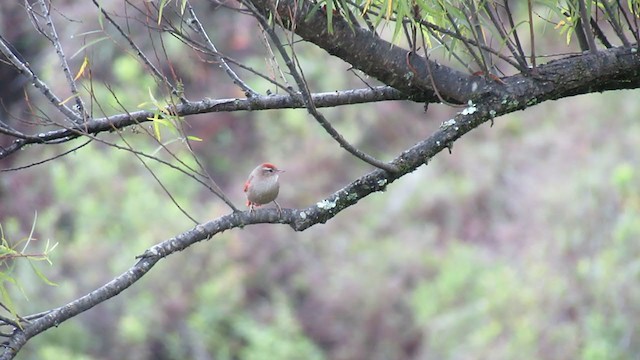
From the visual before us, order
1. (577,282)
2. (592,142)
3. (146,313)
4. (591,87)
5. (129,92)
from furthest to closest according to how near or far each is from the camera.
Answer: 1. (129,92)
2. (592,142)
3. (146,313)
4. (577,282)
5. (591,87)

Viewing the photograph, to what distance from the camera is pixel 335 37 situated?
2.60 m

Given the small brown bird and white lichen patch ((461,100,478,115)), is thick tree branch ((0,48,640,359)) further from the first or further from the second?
the small brown bird

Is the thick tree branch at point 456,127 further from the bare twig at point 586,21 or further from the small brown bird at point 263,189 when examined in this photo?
the small brown bird at point 263,189

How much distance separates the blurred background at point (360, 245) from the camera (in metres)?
7.91

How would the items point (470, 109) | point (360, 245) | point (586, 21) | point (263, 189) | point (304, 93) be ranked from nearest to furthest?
1. point (304, 93)
2. point (586, 21)
3. point (470, 109)
4. point (263, 189)
5. point (360, 245)

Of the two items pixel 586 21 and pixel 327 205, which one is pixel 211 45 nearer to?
pixel 327 205

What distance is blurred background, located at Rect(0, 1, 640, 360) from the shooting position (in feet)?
26.0

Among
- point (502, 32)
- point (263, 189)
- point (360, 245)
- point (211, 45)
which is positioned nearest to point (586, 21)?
point (502, 32)

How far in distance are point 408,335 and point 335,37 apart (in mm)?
6878

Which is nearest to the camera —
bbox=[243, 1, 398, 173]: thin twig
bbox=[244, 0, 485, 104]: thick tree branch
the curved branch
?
bbox=[243, 1, 398, 173]: thin twig

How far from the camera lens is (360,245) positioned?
992 cm

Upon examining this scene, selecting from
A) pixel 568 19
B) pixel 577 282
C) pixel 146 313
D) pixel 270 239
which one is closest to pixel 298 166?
pixel 270 239

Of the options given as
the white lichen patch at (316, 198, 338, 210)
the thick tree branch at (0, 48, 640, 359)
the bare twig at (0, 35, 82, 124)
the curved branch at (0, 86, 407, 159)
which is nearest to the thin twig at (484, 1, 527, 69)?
the thick tree branch at (0, 48, 640, 359)

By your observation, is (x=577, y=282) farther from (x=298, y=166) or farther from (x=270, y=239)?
(x=298, y=166)
